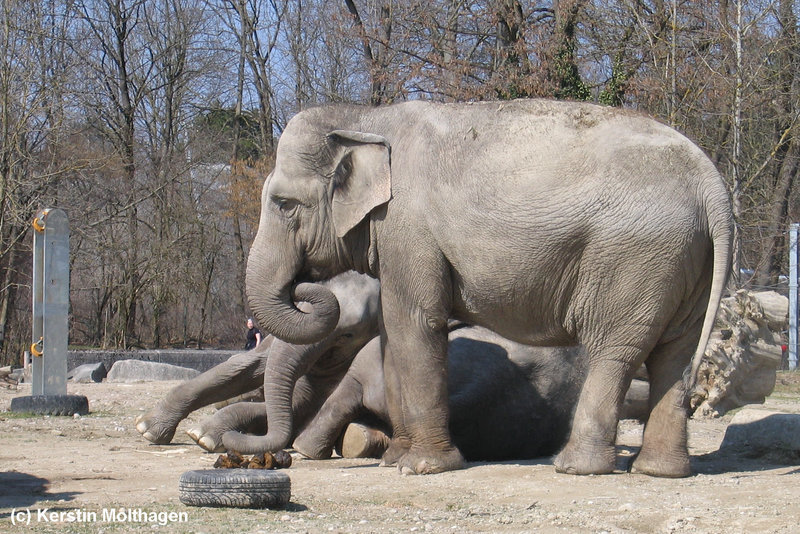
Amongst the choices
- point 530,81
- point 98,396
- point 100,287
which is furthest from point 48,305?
point 100,287

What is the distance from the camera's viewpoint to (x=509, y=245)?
7008 millimetres

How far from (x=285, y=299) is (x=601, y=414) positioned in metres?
2.31

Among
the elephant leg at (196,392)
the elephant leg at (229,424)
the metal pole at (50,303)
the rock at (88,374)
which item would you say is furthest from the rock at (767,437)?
the rock at (88,374)

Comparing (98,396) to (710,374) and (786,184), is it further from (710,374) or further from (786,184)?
(786,184)

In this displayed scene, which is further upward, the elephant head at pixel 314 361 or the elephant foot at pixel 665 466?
the elephant head at pixel 314 361

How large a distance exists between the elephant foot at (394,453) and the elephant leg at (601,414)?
122cm

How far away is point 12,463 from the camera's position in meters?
7.77

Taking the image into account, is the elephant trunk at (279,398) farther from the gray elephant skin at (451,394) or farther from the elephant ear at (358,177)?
the elephant ear at (358,177)

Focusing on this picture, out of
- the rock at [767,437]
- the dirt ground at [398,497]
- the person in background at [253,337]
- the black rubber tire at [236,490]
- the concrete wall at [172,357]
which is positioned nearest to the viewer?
the dirt ground at [398,497]

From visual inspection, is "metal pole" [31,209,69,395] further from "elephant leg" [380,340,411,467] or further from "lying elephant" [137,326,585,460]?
"elephant leg" [380,340,411,467]

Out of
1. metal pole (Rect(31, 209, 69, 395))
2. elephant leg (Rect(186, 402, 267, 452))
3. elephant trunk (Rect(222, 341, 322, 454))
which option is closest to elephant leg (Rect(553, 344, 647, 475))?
elephant trunk (Rect(222, 341, 322, 454))

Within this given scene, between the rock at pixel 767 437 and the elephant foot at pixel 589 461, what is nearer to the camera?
the elephant foot at pixel 589 461

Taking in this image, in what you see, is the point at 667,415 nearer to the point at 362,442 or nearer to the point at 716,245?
the point at 716,245

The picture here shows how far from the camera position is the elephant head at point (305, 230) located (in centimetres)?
776
